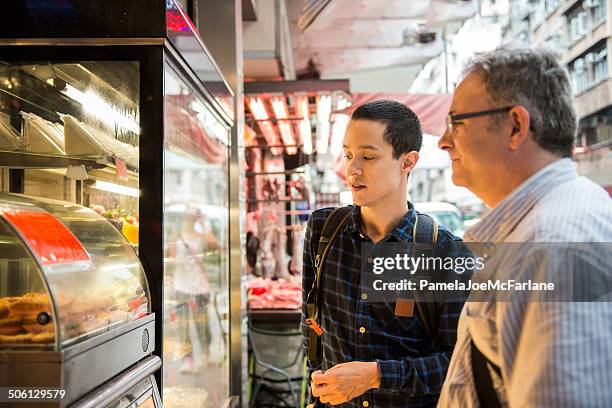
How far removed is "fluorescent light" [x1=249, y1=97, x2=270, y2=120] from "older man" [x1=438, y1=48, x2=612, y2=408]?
396 cm

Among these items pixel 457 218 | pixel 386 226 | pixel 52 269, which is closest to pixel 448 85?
pixel 457 218

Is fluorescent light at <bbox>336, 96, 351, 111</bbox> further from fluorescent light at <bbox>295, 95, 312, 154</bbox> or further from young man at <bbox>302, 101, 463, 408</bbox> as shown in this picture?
young man at <bbox>302, 101, 463, 408</bbox>

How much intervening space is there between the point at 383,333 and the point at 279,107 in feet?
13.0

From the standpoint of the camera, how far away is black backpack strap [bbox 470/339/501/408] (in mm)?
958

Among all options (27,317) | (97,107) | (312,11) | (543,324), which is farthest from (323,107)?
(543,324)

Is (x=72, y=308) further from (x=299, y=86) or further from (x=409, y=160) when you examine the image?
(x=299, y=86)

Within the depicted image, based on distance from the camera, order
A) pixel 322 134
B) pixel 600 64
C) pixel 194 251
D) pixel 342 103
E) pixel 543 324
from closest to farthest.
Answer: pixel 543 324, pixel 194 251, pixel 342 103, pixel 322 134, pixel 600 64

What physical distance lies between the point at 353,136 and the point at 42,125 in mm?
1177

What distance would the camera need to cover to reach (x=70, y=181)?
1.99 m

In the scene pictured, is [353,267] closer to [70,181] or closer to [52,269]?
[52,269]

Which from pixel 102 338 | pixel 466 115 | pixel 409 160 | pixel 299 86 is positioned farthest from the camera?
pixel 299 86

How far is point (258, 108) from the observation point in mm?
5273

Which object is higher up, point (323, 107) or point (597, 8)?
point (597, 8)

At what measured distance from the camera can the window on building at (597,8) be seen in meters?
19.0
